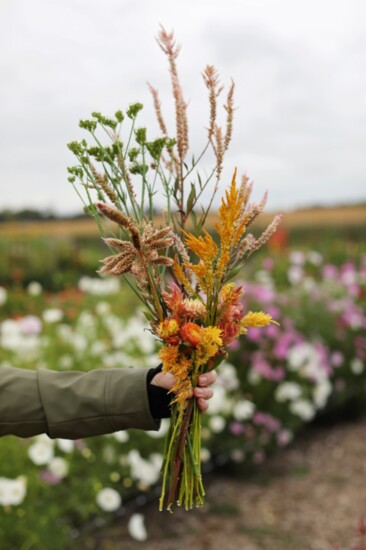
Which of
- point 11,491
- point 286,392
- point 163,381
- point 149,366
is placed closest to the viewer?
point 163,381

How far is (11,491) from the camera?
2422mm

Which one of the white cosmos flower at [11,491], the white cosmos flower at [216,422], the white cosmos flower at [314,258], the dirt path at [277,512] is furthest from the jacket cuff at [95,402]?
the white cosmos flower at [314,258]

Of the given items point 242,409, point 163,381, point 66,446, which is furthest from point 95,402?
point 242,409

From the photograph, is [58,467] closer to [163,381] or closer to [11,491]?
[11,491]

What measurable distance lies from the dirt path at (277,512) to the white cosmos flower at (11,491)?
0.64 meters

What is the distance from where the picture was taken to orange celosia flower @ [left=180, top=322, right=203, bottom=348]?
1.15 meters

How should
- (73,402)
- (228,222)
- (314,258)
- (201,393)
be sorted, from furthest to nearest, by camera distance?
(314,258) → (73,402) → (201,393) → (228,222)

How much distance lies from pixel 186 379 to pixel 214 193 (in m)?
0.36

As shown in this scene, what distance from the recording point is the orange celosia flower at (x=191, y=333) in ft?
3.78

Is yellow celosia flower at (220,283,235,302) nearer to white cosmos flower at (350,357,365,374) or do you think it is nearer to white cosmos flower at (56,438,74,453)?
white cosmos flower at (56,438,74,453)

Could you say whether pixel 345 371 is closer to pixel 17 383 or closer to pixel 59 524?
pixel 59 524

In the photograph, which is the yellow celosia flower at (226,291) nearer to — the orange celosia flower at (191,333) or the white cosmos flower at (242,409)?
the orange celosia flower at (191,333)

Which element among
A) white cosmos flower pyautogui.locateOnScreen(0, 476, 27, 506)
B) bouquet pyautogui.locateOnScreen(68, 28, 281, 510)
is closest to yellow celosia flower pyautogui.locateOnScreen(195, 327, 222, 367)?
bouquet pyautogui.locateOnScreen(68, 28, 281, 510)

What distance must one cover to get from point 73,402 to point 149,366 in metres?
1.76
